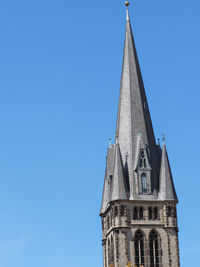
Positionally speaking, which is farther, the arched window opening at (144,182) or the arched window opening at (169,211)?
the arched window opening at (144,182)

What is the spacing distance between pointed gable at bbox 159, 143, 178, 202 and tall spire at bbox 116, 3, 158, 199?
2.48 ft

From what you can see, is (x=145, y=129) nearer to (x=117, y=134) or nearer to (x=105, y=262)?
(x=117, y=134)

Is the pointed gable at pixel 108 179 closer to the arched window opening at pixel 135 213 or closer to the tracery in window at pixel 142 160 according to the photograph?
the tracery in window at pixel 142 160

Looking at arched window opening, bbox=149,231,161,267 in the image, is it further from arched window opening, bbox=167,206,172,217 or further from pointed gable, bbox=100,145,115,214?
pointed gable, bbox=100,145,115,214

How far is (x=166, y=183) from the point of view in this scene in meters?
66.4

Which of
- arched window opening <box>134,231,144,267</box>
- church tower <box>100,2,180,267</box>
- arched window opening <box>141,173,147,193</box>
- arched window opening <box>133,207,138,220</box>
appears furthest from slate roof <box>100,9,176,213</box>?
arched window opening <box>134,231,144,267</box>

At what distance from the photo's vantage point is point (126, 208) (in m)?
65.2

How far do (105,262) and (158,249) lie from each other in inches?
277

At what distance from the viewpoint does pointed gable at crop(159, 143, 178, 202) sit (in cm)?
6606

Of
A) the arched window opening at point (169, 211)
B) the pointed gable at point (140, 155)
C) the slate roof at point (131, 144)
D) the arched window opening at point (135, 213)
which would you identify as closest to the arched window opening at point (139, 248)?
the arched window opening at point (135, 213)

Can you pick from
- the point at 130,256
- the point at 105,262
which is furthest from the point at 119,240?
the point at 105,262

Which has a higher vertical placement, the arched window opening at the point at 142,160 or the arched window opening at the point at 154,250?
the arched window opening at the point at 142,160

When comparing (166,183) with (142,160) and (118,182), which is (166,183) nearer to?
(142,160)

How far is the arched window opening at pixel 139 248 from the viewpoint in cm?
6372
